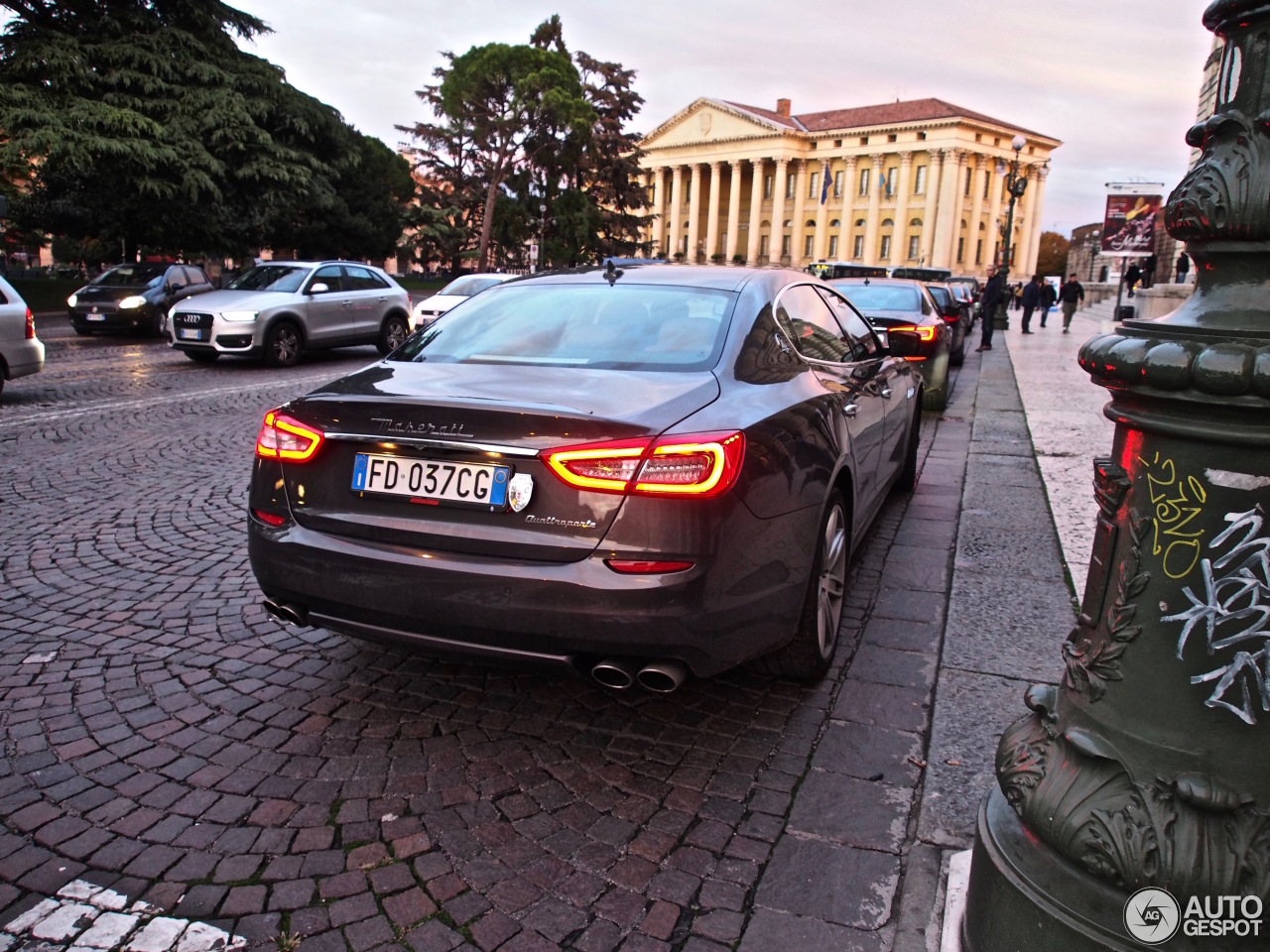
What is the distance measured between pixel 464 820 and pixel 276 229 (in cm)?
3334

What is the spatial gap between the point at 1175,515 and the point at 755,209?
4586 inches

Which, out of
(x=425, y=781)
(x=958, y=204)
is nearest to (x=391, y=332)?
(x=425, y=781)

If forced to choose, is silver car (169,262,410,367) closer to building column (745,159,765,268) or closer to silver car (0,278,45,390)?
silver car (0,278,45,390)

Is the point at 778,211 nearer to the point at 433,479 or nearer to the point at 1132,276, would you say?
the point at 1132,276

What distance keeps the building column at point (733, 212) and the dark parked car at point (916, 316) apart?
10288 centimetres

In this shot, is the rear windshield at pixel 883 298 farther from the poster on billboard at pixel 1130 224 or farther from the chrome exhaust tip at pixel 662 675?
the poster on billboard at pixel 1130 224

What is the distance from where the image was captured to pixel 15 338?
1038 cm

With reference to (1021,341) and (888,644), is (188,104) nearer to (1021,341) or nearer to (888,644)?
(1021,341)

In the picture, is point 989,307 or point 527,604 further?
point 989,307

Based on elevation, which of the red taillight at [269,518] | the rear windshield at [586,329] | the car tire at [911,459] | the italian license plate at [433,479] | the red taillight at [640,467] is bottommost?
the car tire at [911,459]

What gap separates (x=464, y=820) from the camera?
8.93 ft

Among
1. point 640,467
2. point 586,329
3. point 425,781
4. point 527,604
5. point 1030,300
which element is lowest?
point 425,781

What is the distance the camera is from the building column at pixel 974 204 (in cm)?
10288

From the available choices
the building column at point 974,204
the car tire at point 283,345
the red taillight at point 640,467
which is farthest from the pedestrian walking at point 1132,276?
the building column at point 974,204
